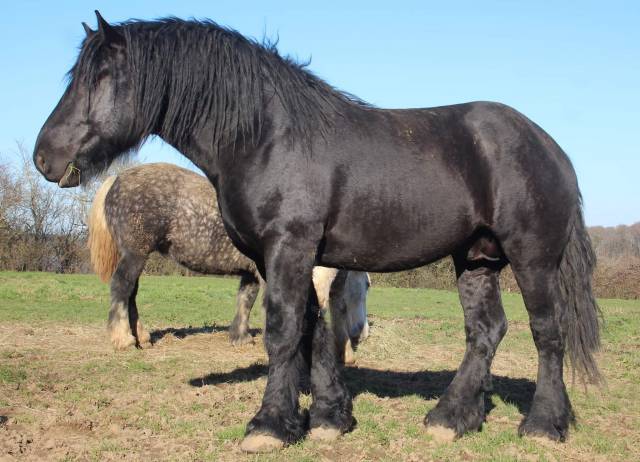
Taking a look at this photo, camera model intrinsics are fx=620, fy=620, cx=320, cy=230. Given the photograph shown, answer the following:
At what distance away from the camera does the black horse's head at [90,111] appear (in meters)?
3.99

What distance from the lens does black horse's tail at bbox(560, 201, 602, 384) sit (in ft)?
15.3

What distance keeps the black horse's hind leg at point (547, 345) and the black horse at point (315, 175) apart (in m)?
0.01

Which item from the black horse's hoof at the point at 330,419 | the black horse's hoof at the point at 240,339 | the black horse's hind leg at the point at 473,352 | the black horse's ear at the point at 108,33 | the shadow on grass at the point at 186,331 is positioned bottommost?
the shadow on grass at the point at 186,331

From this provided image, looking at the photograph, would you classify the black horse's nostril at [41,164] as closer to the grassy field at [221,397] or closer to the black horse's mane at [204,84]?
the black horse's mane at [204,84]

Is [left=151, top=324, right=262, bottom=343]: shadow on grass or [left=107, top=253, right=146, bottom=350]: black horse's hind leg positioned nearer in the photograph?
[left=107, top=253, right=146, bottom=350]: black horse's hind leg

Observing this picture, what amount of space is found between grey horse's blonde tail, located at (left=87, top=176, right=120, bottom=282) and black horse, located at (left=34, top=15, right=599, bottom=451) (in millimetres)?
5112

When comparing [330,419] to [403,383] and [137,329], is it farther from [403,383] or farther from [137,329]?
[137,329]

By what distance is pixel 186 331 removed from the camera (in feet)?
34.3

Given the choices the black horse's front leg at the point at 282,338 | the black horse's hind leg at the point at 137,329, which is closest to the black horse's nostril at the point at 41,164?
the black horse's front leg at the point at 282,338

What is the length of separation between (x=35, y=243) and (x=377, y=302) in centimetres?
2065

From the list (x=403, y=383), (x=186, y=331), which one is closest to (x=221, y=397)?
(x=403, y=383)

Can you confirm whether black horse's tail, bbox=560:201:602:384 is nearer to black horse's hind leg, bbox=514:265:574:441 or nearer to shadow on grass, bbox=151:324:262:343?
black horse's hind leg, bbox=514:265:574:441

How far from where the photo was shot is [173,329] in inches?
418

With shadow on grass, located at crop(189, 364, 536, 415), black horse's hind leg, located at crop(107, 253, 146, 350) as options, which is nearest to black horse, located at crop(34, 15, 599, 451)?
shadow on grass, located at crop(189, 364, 536, 415)
